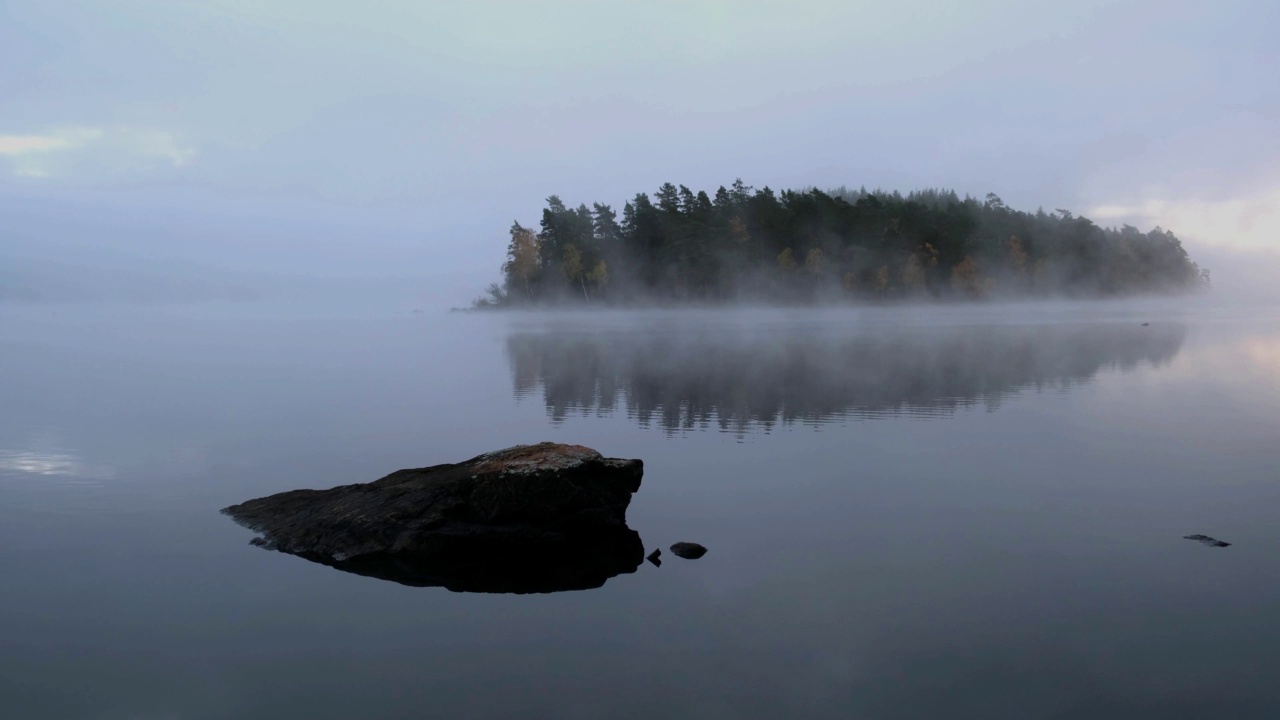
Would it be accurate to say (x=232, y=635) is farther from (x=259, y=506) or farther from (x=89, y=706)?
(x=259, y=506)

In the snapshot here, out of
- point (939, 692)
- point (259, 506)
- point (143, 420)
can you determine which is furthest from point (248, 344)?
point (939, 692)

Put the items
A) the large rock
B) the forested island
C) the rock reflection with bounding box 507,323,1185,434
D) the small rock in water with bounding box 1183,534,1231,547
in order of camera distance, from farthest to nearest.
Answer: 1. the forested island
2. the rock reflection with bounding box 507,323,1185,434
3. the small rock in water with bounding box 1183,534,1231,547
4. the large rock

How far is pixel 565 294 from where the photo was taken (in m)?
116

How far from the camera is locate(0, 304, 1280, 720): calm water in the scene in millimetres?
7867

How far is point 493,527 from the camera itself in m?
11.2

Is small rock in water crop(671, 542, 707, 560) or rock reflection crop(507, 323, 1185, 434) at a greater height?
rock reflection crop(507, 323, 1185, 434)

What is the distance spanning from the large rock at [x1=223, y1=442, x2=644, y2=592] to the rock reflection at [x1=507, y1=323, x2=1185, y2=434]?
8427mm

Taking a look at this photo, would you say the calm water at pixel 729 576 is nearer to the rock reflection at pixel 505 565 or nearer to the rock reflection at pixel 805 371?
the rock reflection at pixel 505 565

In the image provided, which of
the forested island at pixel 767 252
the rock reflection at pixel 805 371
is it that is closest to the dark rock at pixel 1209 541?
the rock reflection at pixel 805 371

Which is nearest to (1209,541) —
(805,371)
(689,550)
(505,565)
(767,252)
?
(689,550)

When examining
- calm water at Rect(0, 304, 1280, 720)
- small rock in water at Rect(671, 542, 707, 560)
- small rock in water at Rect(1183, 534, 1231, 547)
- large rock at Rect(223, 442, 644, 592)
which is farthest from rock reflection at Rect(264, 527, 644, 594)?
small rock in water at Rect(1183, 534, 1231, 547)

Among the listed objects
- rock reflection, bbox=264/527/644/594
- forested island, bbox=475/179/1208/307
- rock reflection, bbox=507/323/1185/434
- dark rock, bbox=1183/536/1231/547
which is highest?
forested island, bbox=475/179/1208/307

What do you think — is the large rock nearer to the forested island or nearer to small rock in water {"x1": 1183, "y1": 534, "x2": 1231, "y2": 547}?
small rock in water {"x1": 1183, "y1": 534, "x2": 1231, "y2": 547}

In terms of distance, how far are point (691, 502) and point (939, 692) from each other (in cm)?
635
